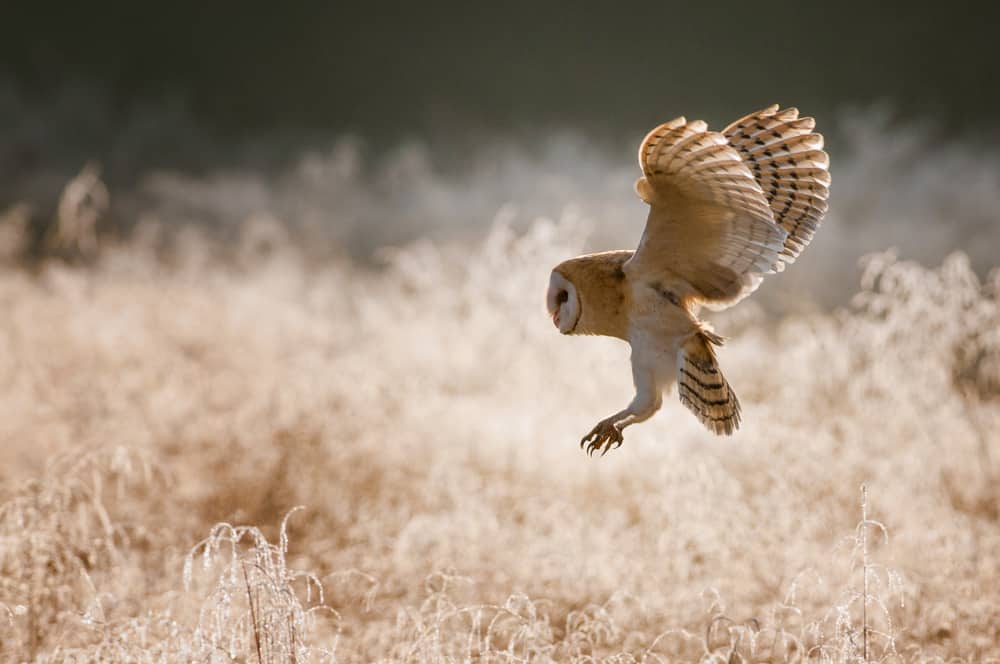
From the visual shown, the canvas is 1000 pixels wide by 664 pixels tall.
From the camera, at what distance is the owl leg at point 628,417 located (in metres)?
3.56

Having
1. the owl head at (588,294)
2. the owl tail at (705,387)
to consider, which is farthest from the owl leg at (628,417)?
the owl head at (588,294)

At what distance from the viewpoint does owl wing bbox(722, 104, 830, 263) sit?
12.2 ft

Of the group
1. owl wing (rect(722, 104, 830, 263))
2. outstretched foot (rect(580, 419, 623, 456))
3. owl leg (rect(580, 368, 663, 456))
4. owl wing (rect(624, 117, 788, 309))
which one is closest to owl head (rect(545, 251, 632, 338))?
owl wing (rect(624, 117, 788, 309))

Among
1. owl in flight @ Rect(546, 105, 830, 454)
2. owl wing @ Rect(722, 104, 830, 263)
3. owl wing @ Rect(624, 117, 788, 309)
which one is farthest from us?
owl wing @ Rect(722, 104, 830, 263)

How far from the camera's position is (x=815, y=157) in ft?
12.3

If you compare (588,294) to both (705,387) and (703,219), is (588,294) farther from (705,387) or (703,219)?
(705,387)

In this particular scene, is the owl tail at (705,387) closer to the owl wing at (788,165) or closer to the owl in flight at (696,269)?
the owl in flight at (696,269)

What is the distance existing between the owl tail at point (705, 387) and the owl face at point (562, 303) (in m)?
0.58

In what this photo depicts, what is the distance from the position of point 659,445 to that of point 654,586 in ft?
8.32

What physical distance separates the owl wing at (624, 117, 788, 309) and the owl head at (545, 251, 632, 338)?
0.11m

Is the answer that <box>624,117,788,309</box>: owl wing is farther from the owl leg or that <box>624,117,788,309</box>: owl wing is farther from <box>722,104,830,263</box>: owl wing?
the owl leg

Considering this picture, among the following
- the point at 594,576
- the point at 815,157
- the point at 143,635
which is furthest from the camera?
the point at 594,576

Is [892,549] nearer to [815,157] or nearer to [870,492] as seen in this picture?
[870,492]

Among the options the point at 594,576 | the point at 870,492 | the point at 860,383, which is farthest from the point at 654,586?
the point at 860,383
